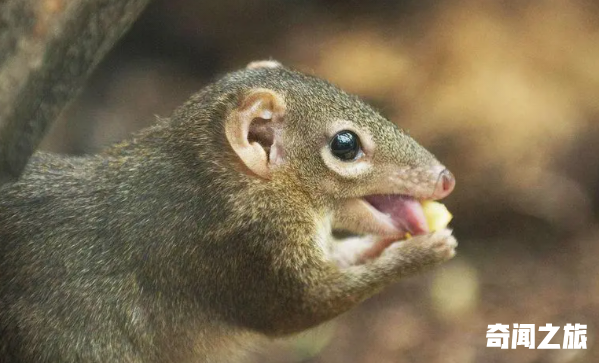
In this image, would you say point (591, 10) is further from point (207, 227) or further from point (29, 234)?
point (29, 234)

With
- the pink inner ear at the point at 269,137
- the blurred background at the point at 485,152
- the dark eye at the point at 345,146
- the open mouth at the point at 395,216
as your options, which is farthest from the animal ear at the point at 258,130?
the blurred background at the point at 485,152

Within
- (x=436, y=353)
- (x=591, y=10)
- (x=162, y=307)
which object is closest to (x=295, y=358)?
(x=436, y=353)

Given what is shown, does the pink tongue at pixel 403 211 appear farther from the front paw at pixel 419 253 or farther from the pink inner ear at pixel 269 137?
the pink inner ear at pixel 269 137

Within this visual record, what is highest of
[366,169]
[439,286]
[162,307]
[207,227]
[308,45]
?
[308,45]

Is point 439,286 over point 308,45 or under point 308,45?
under

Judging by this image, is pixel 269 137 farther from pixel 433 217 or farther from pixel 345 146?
pixel 433 217

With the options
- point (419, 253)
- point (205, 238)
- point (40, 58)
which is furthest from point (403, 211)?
point (40, 58)
